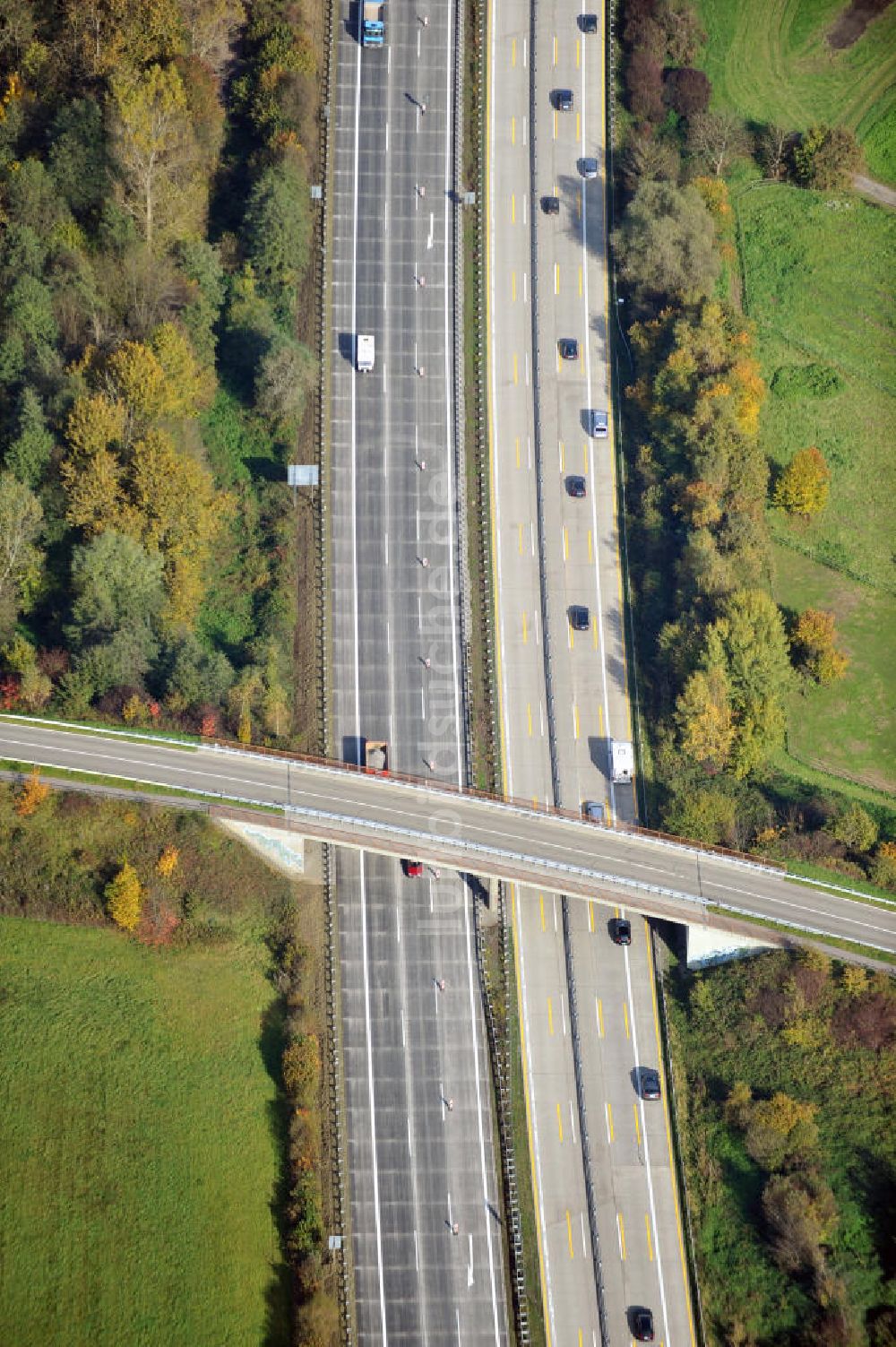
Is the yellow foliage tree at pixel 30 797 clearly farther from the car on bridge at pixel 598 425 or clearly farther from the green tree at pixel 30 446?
the car on bridge at pixel 598 425

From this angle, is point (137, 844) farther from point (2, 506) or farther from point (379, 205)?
point (379, 205)

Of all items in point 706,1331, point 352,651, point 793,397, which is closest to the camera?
point 706,1331

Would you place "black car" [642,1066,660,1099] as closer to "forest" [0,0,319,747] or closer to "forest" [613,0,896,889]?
"forest" [613,0,896,889]

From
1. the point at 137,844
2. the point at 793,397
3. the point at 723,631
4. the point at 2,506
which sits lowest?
the point at 137,844

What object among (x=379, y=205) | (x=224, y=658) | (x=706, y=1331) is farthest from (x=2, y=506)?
(x=706, y=1331)

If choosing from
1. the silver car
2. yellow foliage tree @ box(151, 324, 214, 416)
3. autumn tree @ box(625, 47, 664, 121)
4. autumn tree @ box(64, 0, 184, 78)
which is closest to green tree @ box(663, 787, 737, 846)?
the silver car

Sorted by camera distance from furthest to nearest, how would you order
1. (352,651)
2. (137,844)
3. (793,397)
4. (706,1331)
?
1. (793,397)
2. (352,651)
3. (137,844)
4. (706,1331)

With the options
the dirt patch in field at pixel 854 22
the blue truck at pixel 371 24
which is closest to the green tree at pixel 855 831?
the dirt patch in field at pixel 854 22
